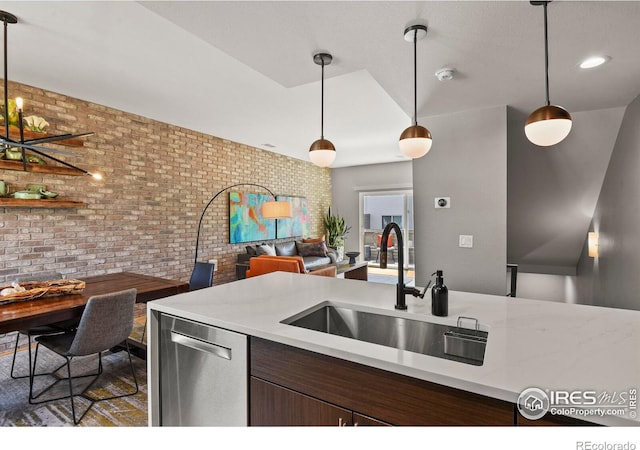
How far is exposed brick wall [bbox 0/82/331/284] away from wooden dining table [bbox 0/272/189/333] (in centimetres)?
75

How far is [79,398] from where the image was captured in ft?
7.38

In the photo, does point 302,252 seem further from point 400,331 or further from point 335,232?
point 400,331

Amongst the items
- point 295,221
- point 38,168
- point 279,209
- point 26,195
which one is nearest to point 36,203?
point 26,195

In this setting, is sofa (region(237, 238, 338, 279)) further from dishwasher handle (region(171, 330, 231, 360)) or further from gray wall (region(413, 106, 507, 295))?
dishwasher handle (region(171, 330, 231, 360))

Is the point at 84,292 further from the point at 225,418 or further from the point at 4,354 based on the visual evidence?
the point at 225,418

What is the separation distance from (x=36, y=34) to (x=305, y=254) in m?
5.10

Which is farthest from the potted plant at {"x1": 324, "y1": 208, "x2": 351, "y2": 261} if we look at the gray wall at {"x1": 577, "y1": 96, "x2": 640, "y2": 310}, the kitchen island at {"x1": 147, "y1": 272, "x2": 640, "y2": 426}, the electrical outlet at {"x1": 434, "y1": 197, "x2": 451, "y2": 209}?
the kitchen island at {"x1": 147, "y1": 272, "x2": 640, "y2": 426}

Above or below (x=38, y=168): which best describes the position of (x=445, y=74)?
above

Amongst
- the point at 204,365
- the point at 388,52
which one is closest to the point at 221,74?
the point at 388,52

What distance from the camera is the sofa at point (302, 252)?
219 inches

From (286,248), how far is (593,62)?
204 inches

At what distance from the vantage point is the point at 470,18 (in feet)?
5.36

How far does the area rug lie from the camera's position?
201 centimetres

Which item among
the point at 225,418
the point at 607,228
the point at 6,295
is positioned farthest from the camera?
the point at 607,228
